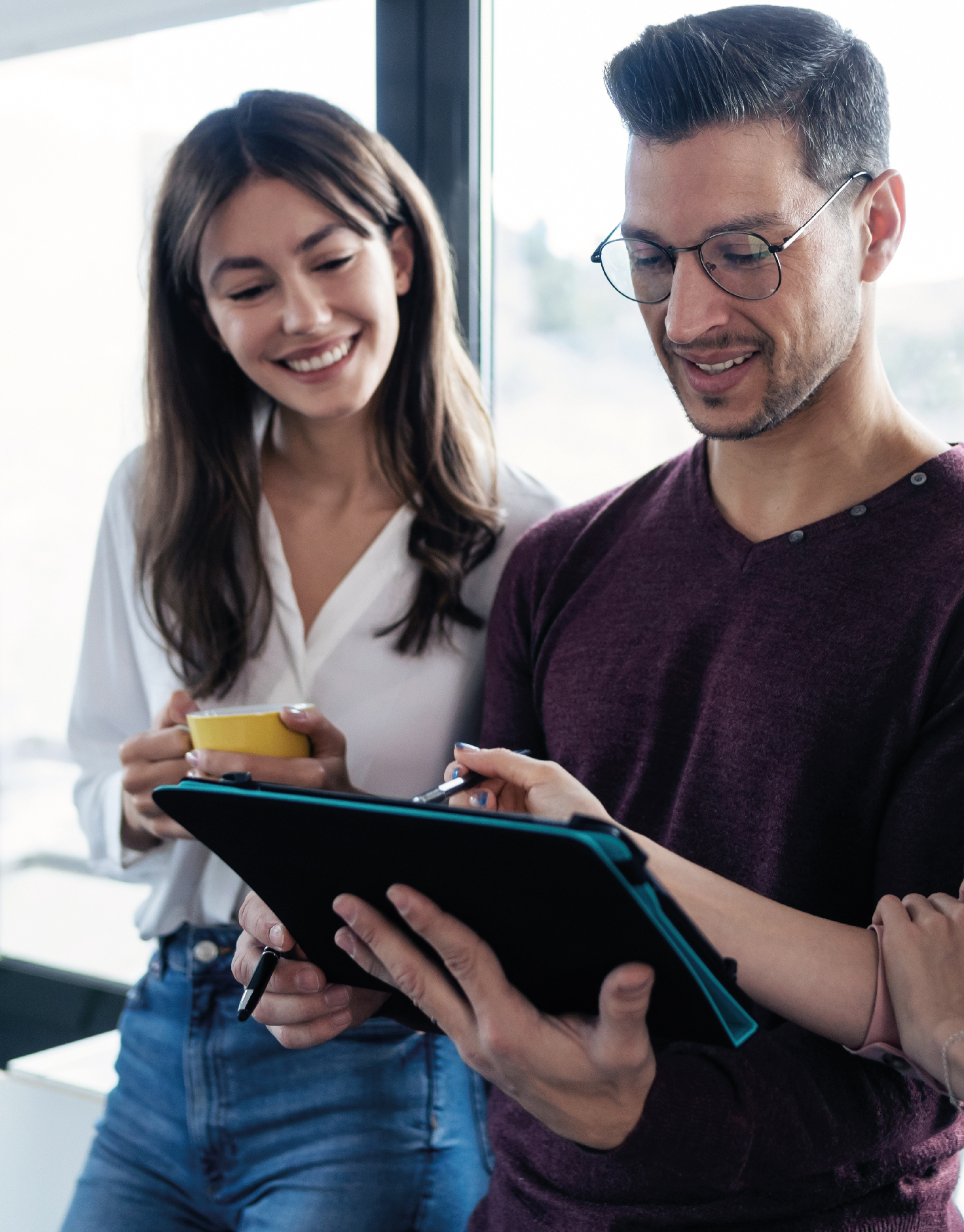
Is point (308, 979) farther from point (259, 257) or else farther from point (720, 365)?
point (259, 257)

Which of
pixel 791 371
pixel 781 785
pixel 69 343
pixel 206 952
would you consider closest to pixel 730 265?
pixel 791 371

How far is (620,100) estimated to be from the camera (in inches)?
46.9

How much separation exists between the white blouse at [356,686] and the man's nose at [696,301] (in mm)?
515

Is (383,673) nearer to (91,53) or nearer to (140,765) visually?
(140,765)

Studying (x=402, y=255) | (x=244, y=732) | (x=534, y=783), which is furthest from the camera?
(x=402, y=255)

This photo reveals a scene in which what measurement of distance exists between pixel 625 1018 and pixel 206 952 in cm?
81

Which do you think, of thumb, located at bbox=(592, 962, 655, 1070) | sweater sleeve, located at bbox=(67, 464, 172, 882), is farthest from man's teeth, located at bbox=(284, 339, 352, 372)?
thumb, located at bbox=(592, 962, 655, 1070)

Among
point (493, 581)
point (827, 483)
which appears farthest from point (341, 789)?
point (827, 483)

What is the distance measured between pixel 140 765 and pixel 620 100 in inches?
36.6

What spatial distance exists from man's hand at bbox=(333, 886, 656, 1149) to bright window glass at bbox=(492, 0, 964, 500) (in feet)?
3.53

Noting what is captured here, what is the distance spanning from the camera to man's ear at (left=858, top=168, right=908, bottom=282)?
116 cm

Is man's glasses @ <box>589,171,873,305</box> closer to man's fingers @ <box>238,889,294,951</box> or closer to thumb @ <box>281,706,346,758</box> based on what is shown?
thumb @ <box>281,706,346,758</box>

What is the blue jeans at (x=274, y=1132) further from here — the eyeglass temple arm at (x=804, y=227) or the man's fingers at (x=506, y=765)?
the eyeglass temple arm at (x=804, y=227)

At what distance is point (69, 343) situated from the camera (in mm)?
2369
